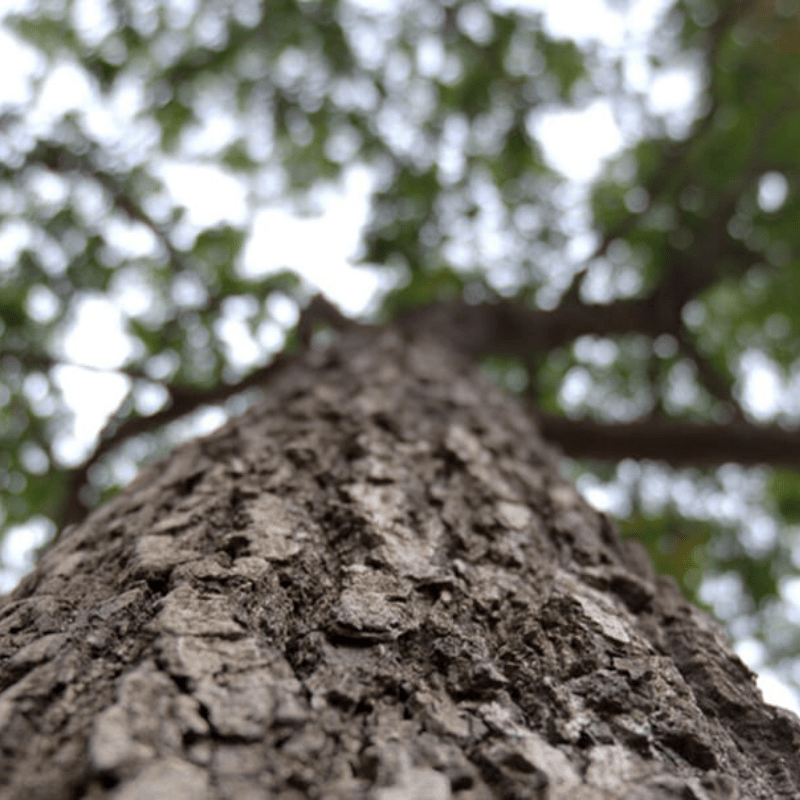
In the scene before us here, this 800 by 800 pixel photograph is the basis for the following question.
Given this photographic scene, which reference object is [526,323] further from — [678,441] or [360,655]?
[360,655]

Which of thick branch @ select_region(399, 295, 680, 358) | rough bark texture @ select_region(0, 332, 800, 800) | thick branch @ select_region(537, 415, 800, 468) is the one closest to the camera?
Answer: rough bark texture @ select_region(0, 332, 800, 800)

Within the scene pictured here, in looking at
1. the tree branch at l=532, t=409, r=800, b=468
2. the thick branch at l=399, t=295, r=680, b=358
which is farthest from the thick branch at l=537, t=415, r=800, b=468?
the thick branch at l=399, t=295, r=680, b=358

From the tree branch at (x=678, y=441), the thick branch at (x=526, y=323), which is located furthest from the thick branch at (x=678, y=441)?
the thick branch at (x=526, y=323)

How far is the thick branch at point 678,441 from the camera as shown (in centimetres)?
454

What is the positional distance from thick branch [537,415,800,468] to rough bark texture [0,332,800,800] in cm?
256

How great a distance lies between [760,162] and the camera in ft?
20.5

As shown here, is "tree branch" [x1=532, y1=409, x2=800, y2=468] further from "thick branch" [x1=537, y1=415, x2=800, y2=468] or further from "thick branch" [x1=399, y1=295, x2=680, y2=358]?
"thick branch" [x1=399, y1=295, x2=680, y2=358]

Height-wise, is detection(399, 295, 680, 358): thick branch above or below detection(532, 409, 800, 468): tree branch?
above

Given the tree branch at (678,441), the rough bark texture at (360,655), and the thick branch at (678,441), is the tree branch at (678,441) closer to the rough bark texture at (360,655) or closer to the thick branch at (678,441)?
the thick branch at (678,441)

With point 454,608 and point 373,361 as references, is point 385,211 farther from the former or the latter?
point 454,608

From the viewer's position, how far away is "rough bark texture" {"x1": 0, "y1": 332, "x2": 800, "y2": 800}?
3.26ft

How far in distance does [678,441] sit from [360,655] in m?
3.84

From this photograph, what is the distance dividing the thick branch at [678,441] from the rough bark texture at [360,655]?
8.39ft

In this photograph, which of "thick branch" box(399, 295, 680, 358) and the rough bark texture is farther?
"thick branch" box(399, 295, 680, 358)
